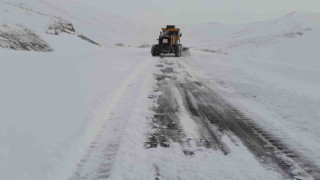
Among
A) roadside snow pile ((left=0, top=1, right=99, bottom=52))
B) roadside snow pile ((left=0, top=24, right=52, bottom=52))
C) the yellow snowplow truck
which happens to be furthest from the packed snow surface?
the yellow snowplow truck

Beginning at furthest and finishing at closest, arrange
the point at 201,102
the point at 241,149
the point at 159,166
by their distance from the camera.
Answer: the point at 201,102
the point at 241,149
the point at 159,166

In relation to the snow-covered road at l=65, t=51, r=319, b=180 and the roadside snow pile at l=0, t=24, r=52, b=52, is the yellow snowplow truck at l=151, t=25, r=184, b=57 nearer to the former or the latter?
the roadside snow pile at l=0, t=24, r=52, b=52

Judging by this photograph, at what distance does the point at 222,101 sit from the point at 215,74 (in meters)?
4.66

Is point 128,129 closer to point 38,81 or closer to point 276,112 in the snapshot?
point 276,112

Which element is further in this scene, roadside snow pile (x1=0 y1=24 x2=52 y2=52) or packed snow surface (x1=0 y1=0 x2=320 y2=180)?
roadside snow pile (x1=0 y1=24 x2=52 y2=52)

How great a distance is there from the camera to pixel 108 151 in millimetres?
3736

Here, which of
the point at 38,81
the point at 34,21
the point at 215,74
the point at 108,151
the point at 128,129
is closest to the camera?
the point at 108,151

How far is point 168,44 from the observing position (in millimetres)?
21125

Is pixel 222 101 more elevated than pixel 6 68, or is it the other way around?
pixel 6 68

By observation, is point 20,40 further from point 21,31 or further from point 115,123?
point 115,123

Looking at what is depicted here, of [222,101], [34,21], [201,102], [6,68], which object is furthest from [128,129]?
[34,21]

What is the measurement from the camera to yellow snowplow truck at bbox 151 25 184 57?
66.5ft

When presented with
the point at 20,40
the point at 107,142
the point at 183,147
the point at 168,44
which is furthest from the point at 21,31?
the point at 183,147

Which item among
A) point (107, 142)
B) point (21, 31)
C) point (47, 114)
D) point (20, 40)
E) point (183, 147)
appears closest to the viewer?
point (183, 147)
